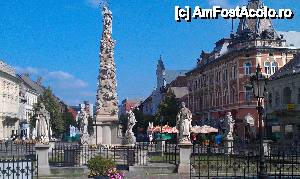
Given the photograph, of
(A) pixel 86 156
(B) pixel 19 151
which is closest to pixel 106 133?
(A) pixel 86 156

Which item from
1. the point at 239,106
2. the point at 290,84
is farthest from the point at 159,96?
the point at 290,84

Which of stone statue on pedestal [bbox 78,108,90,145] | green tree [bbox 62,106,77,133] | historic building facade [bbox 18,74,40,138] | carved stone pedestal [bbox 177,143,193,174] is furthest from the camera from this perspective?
green tree [bbox 62,106,77,133]

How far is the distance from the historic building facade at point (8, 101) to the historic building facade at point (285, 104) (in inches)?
1748

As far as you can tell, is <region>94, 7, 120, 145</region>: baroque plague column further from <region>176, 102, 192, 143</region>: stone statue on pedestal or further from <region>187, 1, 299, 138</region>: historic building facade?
<region>187, 1, 299, 138</region>: historic building facade

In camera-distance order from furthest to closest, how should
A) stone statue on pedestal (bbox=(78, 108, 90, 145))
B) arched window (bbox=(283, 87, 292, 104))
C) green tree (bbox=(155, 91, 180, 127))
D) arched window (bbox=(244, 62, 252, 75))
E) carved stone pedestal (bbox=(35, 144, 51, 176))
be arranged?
green tree (bbox=(155, 91, 180, 127)) → arched window (bbox=(244, 62, 252, 75)) → arched window (bbox=(283, 87, 292, 104)) → stone statue on pedestal (bbox=(78, 108, 90, 145)) → carved stone pedestal (bbox=(35, 144, 51, 176))

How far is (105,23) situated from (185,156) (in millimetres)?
14828

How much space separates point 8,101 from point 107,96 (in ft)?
187

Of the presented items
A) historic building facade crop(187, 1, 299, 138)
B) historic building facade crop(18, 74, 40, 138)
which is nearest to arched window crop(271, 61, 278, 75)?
historic building facade crop(187, 1, 299, 138)

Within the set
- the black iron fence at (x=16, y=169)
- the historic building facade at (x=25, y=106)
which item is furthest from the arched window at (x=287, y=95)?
the historic building facade at (x=25, y=106)

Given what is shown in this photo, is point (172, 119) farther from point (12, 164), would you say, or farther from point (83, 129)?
point (12, 164)

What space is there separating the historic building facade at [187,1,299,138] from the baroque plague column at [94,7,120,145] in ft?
89.3

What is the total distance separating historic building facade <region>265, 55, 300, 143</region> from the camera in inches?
2018

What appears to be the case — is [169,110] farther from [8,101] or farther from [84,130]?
[84,130]

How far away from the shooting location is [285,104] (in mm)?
53969
